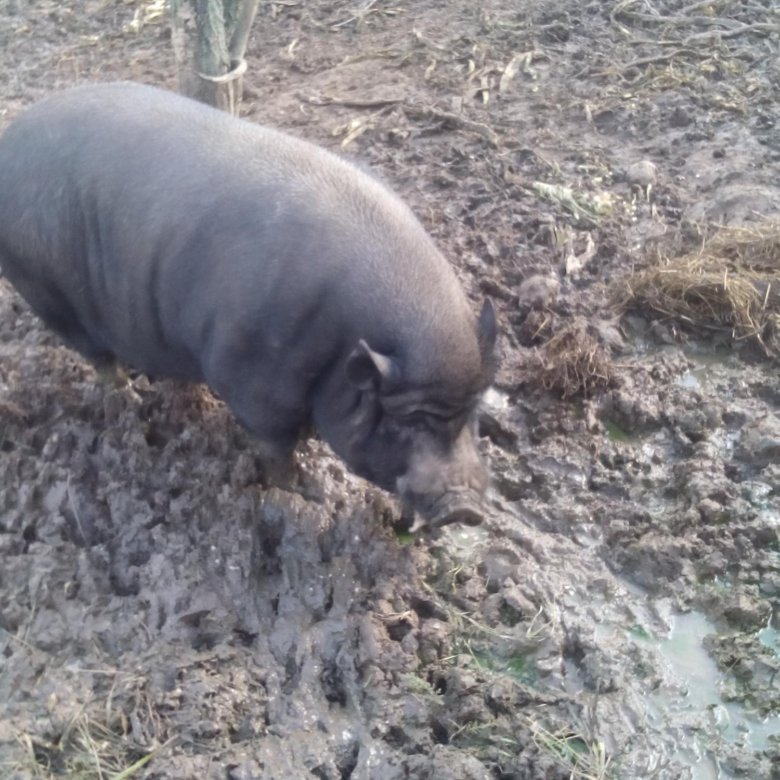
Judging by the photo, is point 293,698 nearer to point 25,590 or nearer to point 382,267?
point 25,590

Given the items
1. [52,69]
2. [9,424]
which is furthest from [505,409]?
[52,69]

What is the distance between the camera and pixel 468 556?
3.94 metres

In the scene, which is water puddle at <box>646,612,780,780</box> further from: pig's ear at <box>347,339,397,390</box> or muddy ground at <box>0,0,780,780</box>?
pig's ear at <box>347,339,397,390</box>

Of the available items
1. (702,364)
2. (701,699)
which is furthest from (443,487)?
(702,364)

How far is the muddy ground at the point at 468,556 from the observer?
3213mm

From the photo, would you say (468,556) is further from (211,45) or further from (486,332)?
(211,45)

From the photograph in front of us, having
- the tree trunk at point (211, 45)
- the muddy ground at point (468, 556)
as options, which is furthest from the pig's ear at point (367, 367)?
the tree trunk at point (211, 45)

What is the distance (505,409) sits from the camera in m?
4.57

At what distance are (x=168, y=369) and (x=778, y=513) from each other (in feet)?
8.53

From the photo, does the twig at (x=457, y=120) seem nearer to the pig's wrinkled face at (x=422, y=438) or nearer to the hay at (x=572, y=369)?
the hay at (x=572, y=369)

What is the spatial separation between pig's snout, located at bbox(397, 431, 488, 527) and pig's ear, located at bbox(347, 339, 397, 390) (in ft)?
1.05

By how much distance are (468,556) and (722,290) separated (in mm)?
2066

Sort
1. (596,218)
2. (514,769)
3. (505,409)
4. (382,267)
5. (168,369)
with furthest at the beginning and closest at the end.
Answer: (596,218)
(505,409)
(168,369)
(382,267)
(514,769)

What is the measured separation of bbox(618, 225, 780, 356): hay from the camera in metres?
4.91
